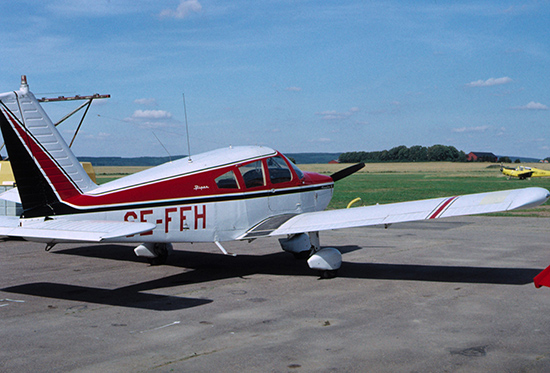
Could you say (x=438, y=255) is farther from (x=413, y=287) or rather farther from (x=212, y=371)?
(x=212, y=371)

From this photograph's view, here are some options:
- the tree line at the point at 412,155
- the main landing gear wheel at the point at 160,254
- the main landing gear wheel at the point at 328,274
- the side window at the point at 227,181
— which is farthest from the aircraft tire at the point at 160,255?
the tree line at the point at 412,155

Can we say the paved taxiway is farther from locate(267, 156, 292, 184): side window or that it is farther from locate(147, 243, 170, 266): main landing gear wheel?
locate(267, 156, 292, 184): side window

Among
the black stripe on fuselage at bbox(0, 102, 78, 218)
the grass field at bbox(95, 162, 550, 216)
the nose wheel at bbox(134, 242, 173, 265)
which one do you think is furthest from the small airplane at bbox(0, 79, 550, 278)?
the grass field at bbox(95, 162, 550, 216)

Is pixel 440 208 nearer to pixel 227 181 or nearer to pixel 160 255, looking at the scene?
pixel 227 181

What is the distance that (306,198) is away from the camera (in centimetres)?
1254

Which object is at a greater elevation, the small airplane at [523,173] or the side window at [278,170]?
the side window at [278,170]

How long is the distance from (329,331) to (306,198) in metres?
5.50

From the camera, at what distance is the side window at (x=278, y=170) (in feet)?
38.7

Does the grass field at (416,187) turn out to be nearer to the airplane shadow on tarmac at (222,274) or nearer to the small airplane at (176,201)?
the airplane shadow on tarmac at (222,274)

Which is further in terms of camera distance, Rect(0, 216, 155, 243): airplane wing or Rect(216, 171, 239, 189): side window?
Rect(216, 171, 239, 189): side window

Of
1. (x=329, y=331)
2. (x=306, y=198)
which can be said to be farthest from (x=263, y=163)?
(x=329, y=331)

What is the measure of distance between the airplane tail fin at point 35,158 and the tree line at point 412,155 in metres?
140

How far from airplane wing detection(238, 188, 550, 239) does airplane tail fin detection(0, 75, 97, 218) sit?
3.67 metres

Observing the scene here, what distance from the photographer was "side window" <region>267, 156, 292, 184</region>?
11802 millimetres
